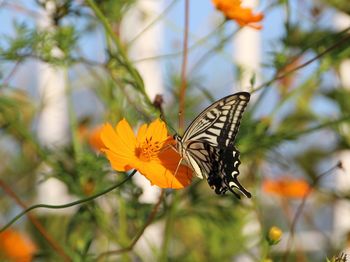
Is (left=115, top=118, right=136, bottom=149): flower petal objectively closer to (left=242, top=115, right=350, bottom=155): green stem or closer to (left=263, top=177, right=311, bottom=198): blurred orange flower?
(left=242, top=115, right=350, bottom=155): green stem

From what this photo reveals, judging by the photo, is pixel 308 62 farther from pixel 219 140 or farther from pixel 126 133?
pixel 126 133

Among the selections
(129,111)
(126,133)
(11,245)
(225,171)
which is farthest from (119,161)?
(11,245)

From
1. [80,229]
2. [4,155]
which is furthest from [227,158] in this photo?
[4,155]

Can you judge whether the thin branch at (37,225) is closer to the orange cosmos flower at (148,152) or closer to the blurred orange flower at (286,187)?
the orange cosmos flower at (148,152)

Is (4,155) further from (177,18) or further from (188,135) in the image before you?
(188,135)

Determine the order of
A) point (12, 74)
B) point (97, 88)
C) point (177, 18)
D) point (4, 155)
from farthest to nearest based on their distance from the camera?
point (4, 155), point (177, 18), point (97, 88), point (12, 74)

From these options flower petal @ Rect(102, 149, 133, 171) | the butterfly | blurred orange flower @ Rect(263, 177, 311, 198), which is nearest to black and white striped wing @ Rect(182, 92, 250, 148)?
the butterfly

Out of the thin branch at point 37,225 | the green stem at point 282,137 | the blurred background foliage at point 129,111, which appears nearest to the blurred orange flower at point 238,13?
the blurred background foliage at point 129,111
